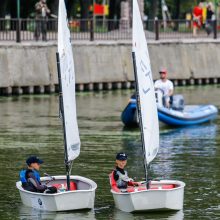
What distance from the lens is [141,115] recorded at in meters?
26.2

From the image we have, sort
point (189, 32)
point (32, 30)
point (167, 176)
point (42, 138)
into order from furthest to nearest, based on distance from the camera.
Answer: point (189, 32) < point (32, 30) < point (42, 138) < point (167, 176)

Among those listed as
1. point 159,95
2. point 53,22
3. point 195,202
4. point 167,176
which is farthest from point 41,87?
point 195,202

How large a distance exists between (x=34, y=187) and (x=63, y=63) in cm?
254

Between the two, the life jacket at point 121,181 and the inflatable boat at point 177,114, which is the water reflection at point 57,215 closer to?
the life jacket at point 121,181

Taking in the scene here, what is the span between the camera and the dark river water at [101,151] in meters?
26.9

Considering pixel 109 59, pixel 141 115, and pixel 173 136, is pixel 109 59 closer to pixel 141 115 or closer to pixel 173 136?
pixel 173 136

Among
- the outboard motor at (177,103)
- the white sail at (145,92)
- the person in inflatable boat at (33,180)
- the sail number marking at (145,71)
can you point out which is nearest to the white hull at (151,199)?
the white sail at (145,92)

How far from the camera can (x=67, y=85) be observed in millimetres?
26422

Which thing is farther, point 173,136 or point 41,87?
point 41,87

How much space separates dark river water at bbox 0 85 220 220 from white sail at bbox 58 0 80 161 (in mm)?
1412

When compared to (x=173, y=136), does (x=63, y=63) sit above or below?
above

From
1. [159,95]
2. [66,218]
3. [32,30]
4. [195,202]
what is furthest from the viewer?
[32,30]

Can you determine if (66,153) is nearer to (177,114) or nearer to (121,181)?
(121,181)

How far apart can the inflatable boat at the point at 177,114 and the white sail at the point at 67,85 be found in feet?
51.1
